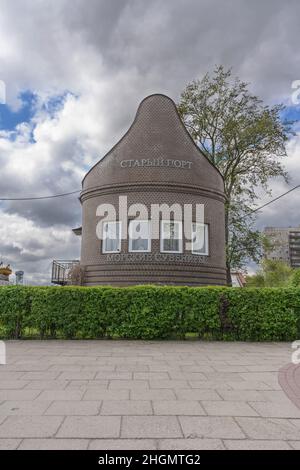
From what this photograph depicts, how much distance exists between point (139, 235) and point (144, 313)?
6.51 meters

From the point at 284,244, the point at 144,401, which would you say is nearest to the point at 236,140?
the point at 284,244

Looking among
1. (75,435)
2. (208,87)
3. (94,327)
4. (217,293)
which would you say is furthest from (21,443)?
(208,87)

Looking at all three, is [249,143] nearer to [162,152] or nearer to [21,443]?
[162,152]

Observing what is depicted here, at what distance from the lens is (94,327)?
1002 centimetres

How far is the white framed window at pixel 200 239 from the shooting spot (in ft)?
54.3

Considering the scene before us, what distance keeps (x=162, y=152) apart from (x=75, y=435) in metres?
14.3

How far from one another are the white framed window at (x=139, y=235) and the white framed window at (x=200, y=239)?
2.04 meters

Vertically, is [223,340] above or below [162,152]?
below

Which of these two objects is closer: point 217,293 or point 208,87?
point 217,293

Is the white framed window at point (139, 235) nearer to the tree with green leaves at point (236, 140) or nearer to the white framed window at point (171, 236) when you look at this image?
the white framed window at point (171, 236)

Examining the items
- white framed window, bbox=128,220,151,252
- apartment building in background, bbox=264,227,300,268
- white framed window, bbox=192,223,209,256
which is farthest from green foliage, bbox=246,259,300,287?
white framed window, bbox=128,220,151,252

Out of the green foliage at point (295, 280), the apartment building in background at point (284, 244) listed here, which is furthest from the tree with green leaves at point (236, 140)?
the green foliage at point (295, 280)

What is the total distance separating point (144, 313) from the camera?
10039 millimetres

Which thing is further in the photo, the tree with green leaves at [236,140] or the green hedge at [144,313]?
the tree with green leaves at [236,140]
